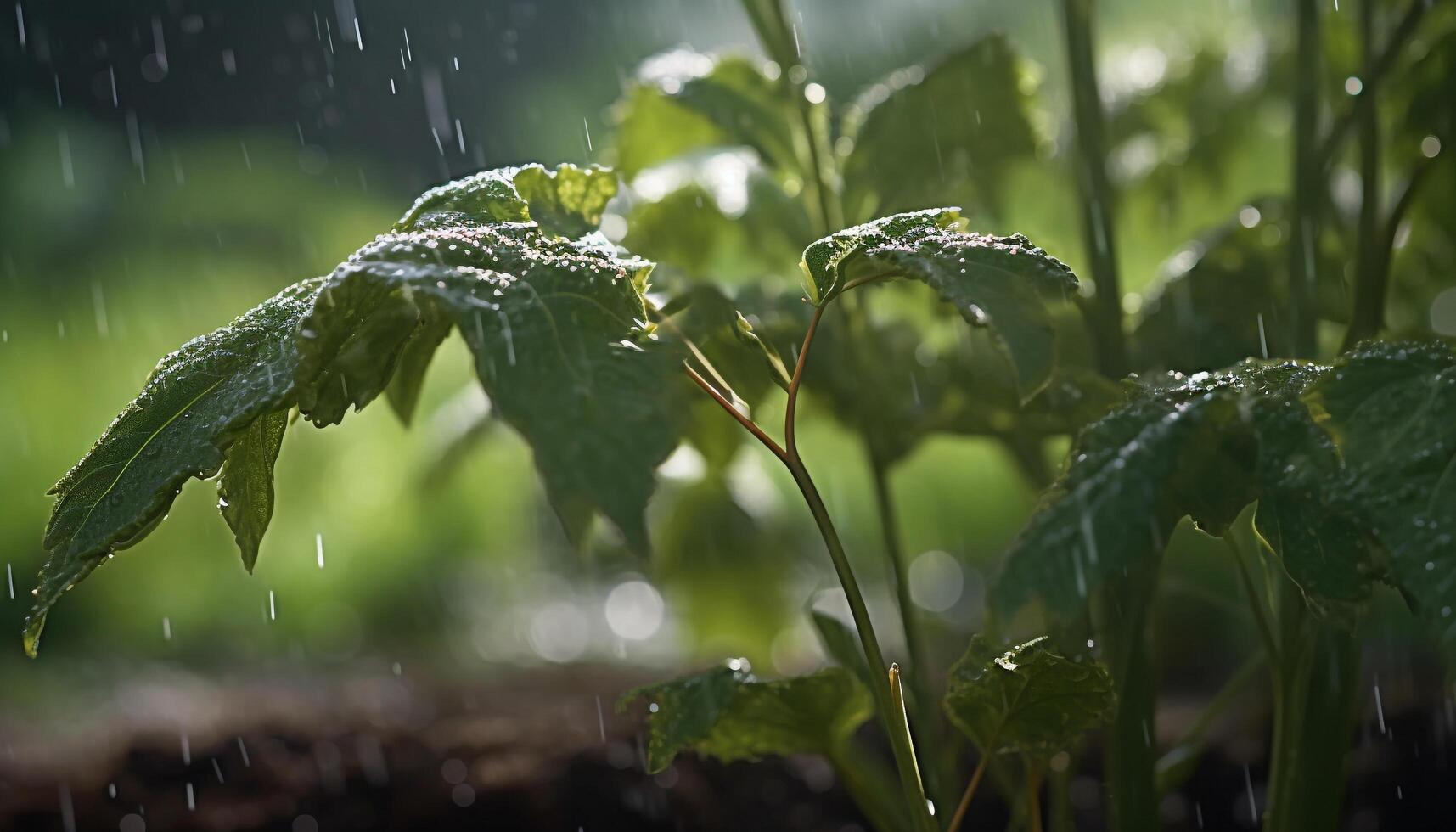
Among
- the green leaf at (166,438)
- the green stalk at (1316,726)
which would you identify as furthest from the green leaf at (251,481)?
the green stalk at (1316,726)

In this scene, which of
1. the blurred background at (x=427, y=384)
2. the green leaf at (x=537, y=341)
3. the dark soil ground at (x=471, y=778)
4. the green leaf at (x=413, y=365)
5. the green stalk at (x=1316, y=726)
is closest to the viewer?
the green leaf at (x=537, y=341)

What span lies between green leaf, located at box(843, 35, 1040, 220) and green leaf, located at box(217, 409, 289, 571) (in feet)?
1.20

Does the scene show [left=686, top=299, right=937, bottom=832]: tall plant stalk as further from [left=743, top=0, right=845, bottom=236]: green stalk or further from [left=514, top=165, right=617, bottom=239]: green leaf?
[left=743, top=0, right=845, bottom=236]: green stalk

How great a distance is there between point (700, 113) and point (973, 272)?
32cm

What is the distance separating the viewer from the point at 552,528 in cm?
195

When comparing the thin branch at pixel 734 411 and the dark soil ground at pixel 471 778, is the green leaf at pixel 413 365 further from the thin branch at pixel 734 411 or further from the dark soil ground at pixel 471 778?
the dark soil ground at pixel 471 778

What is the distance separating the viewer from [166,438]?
365mm

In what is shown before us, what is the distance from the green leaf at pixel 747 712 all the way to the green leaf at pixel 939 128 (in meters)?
0.28

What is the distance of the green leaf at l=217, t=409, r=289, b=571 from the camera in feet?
1.29

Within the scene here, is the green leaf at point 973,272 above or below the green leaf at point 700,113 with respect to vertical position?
below

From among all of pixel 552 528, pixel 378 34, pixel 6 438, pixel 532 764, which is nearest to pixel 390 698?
pixel 532 764

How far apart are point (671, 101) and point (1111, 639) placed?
15.6 inches

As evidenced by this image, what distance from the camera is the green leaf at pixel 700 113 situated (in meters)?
0.63

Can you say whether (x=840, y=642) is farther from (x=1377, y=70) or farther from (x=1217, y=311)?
(x=1377, y=70)
